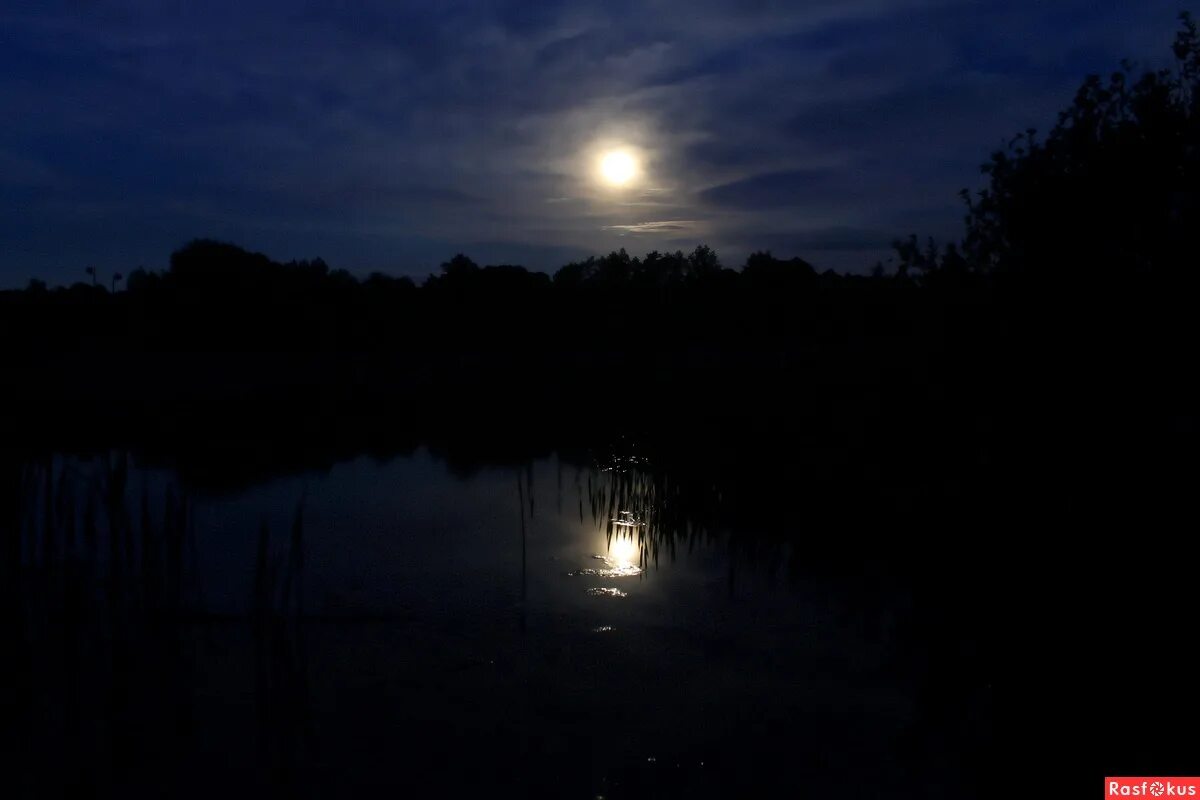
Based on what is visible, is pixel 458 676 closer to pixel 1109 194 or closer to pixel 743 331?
pixel 1109 194

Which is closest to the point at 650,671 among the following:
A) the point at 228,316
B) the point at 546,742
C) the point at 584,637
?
the point at 584,637

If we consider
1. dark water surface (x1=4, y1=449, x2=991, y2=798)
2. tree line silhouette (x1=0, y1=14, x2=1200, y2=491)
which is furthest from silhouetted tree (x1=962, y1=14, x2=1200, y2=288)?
dark water surface (x1=4, y1=449, x2=991, y2=798)

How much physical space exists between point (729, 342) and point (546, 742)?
2954cm

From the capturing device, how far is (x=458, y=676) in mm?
5430

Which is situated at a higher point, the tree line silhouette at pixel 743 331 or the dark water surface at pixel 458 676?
the tree line silhouette at pixel 743 331

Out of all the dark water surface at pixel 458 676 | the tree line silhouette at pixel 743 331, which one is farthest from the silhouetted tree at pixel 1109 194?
the dark water surface at pixel 458 676

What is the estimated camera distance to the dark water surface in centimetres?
432

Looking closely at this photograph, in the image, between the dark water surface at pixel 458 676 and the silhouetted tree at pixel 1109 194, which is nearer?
the dark water surface at pixel 458 676

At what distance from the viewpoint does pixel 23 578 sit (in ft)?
18.2

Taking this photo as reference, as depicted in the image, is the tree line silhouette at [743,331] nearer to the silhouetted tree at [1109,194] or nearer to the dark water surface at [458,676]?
the silhouetted tree at [1109,194]

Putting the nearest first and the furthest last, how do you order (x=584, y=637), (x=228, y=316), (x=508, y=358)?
(x=584, y=637) → (x=228, y=316) → (x=508, y=358)

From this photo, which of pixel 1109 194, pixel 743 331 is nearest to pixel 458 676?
pixel 1109 194

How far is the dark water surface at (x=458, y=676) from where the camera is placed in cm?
432

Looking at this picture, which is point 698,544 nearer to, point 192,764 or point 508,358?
point 192,764
